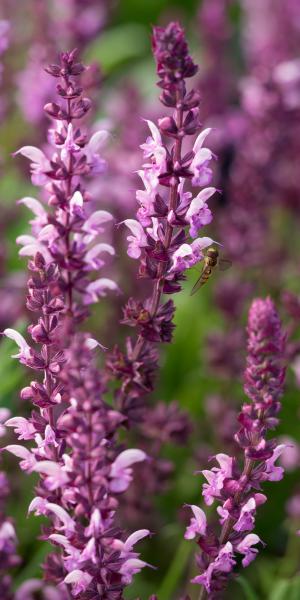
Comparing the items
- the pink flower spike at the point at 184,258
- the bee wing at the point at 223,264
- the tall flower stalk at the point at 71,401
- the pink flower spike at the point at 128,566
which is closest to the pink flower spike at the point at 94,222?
the tall flower stalk at the point at 71,401

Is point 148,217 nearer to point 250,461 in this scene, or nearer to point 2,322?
point 250,461

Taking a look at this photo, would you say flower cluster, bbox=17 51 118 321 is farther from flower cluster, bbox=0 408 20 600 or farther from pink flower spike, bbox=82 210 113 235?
flower cluster, bbox=0 408 20 600

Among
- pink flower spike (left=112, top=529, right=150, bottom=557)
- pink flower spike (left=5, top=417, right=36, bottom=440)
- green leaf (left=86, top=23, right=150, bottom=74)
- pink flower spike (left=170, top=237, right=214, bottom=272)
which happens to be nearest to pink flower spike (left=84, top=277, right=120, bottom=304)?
pink flower spike (left=170, top=237, right=214, bottom=272)

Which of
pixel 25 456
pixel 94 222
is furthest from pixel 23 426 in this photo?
pixel 94 222

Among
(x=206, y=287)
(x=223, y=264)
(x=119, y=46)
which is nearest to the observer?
(x=223, y=264)

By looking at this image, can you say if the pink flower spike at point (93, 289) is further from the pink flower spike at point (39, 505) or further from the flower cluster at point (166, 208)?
the pink flower spike at point (39, 505)

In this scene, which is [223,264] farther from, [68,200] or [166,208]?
[68,200]
